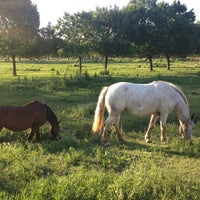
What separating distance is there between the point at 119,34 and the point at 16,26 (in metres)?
14.3

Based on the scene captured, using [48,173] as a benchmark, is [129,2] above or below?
above

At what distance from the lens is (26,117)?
30.6 feet

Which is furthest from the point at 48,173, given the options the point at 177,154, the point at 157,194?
the point at 177,154

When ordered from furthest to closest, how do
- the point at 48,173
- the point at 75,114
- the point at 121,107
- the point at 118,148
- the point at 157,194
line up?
the point at 75,114 < the point at 121,107 < the point at 118,148 < the point at 48,173 < the point at 157,194

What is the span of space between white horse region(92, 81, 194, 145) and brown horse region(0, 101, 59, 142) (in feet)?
5.02

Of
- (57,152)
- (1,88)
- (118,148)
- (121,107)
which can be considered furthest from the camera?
(1,88)

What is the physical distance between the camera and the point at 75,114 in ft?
42.5

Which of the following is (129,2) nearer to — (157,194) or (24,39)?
(24,39)

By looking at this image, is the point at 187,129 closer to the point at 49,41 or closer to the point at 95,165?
the point at 95,165

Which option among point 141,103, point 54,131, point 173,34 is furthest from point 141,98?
point 173,34

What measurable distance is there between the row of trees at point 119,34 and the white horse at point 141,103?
23505 millimetres

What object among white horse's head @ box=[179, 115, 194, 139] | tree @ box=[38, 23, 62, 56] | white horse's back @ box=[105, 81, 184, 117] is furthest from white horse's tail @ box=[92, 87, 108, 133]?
tree @ box=[38, 23, 62, 56]

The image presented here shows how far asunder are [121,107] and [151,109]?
98cm

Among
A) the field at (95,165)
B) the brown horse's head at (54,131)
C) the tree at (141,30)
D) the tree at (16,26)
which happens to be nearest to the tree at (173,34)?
the tree at (141,30)
